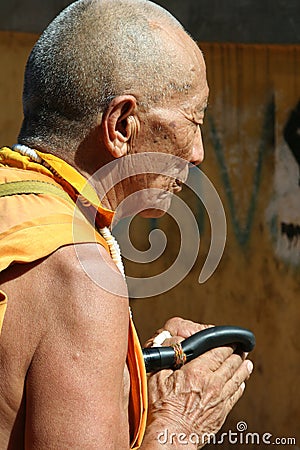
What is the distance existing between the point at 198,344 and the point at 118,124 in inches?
24.7

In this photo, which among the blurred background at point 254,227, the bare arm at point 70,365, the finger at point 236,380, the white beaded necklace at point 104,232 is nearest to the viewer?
the bare arm at point 70,365

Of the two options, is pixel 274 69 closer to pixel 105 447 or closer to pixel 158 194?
pixel 158 194

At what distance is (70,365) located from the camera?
1.79 meters

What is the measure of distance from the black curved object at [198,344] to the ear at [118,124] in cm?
53

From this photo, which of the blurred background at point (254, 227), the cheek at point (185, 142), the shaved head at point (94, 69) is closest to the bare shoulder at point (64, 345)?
the shaved head at point (94, 69)

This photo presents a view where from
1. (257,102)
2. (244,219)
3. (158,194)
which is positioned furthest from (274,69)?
(158,194)

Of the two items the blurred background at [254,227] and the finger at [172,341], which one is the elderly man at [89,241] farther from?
the blurred background at [254,227]

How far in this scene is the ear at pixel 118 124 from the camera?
6.90ft

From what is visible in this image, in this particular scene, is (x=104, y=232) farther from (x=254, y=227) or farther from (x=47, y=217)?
(x=254, y=227)

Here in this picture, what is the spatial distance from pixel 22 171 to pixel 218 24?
4.15 metres

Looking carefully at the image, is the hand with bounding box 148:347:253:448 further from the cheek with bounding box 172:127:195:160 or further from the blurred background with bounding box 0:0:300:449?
the blurred background with bounding box 0:0:300:449

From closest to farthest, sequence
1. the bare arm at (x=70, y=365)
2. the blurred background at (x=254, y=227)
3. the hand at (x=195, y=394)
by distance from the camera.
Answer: the bare arm at (x=70, y=365)
the hand at (x=195, y=394)
the blurred background at (x=254, y=227)

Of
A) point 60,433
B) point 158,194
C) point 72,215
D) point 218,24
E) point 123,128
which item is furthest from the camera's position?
point 218,24

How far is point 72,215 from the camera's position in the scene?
1937 mm
